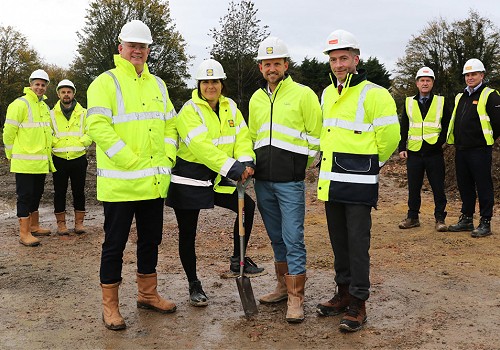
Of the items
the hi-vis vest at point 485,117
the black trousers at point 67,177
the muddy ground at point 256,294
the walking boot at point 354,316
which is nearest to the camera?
the muddy ground at point 256,294

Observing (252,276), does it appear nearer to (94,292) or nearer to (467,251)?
(94,292)

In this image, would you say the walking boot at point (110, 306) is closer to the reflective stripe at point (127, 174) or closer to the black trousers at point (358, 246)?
the reflective stripe at point (127, 174)

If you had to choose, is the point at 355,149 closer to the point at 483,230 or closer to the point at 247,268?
the point at 247,268

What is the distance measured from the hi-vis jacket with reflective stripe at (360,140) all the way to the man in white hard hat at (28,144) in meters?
4.94

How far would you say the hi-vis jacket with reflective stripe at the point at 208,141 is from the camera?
4727 mm

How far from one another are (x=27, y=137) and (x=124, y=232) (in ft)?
12.8

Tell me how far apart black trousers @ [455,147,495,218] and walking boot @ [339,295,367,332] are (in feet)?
13.0

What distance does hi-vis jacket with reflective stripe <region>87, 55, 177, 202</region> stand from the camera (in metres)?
4.32

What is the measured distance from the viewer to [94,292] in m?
5.45

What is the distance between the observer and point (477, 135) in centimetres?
751

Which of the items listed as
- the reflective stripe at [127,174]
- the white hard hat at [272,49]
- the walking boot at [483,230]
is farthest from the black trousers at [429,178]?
the reflective stripe at [127,174]

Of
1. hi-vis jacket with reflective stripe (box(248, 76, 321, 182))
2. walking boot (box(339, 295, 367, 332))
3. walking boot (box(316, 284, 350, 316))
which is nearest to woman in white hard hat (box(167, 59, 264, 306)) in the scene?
hi-vis jacket with reflective stripe (box(248, 76, 321, 182))

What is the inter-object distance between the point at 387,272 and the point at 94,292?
3.20 meters

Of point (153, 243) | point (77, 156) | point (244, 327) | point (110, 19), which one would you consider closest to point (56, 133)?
point (77, 156)
